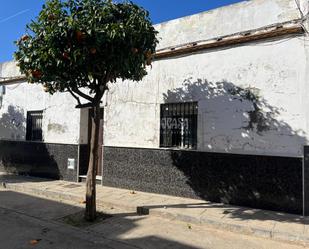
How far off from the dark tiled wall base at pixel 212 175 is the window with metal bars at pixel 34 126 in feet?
10.7

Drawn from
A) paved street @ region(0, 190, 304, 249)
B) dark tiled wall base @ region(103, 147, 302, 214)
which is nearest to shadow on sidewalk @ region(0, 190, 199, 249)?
paved street @ region(0, 190, 304, 249)

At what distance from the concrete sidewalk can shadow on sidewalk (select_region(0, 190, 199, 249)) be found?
30 cm

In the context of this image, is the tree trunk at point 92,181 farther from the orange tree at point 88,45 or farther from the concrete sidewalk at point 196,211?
the concrete sidewalk at point 196,211

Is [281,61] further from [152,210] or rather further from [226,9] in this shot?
[152,210]

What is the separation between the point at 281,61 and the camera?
18.7 feet

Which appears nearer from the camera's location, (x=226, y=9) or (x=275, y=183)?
(x=275, y=183)

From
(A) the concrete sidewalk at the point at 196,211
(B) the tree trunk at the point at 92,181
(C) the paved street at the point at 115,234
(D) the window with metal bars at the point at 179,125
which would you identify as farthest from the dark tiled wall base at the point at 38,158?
(B) the tree trunk at the point at 92,181

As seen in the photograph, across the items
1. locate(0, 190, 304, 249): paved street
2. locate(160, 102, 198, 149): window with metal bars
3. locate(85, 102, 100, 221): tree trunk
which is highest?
locate(160, 102, 198, 149): window with metal bars

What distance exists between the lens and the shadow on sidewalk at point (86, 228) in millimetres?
4641

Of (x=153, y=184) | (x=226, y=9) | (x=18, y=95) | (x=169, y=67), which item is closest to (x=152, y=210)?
(x=153, y=184)

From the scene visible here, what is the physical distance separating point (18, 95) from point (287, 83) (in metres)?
9.01

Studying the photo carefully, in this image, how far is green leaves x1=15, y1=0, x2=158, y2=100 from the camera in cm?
481

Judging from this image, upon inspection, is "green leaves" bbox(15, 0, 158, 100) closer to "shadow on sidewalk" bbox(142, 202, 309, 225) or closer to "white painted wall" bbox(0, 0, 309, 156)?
"white painted wall" bbox(0, 0, 309, 156)

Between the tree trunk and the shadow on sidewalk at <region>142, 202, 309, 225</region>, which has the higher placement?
the tree trunk
